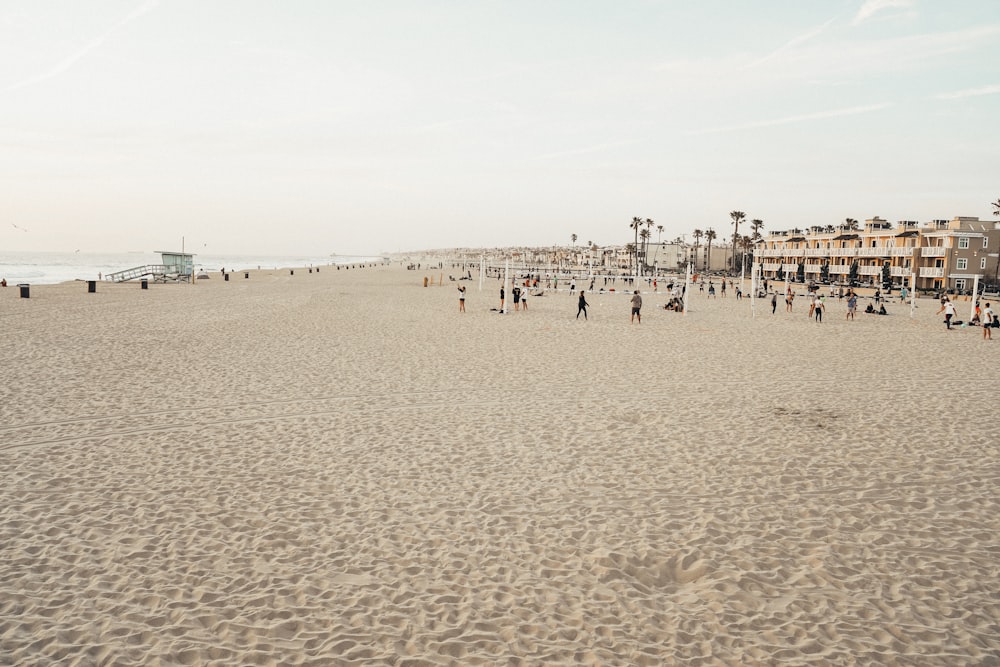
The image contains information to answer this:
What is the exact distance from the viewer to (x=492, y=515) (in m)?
6.62

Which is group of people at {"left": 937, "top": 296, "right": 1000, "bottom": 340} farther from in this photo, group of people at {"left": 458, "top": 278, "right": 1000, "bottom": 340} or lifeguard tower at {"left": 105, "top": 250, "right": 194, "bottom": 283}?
lifeguard tower at {"left": 105, "top": 250, "right": 194, "bottom": 283}

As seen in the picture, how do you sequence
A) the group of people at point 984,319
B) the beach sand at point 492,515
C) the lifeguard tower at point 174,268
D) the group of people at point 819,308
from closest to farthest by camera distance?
the beach sand at point 492,515, the group of people at point 984,319, the group of people at point 819,308, the lifeguard tower at point 174,268

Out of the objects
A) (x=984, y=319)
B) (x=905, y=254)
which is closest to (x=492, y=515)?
(x=984, y=319)

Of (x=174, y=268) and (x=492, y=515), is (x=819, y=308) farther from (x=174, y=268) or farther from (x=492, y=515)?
(x=174, y=268)

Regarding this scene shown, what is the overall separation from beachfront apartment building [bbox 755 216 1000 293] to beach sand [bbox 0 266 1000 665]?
142 ft

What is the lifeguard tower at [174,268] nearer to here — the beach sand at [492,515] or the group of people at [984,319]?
the beach sand at [492,515]

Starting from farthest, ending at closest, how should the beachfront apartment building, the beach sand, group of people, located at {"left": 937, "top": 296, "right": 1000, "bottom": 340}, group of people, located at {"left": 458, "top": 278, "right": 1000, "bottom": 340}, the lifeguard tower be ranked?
the beachfront apartment building → the lifeguard tower → group of people, located at {"left": 458, "top": 278, "right": 1000, "bottom": 340} → group of people, located at {"left": 937, "top": 296, "right": 1000, "bottom": 340} → the beach sand

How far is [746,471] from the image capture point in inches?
314

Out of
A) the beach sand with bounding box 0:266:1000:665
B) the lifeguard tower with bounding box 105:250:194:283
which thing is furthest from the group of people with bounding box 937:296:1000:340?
the lifeguard tower with bounding box 105:250:194:283

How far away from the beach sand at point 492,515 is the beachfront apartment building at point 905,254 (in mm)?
43316

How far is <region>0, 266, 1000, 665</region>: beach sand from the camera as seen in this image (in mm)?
4570

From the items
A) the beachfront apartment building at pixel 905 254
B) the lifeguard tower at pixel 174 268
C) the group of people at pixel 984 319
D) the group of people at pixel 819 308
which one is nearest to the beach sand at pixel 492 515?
the group of people at pixel 984 319

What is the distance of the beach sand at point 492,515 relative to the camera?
4570 mm

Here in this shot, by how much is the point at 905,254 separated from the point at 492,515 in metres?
72.4
